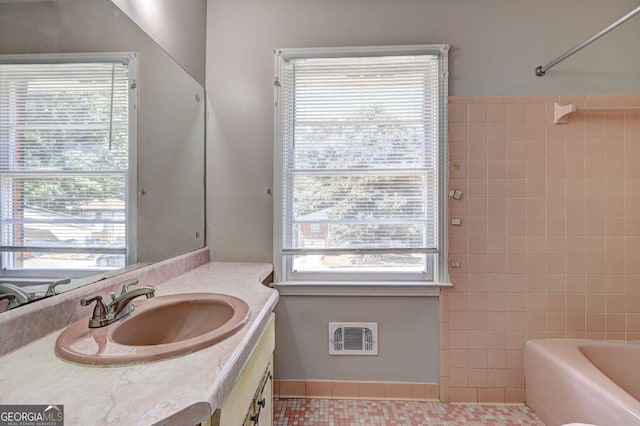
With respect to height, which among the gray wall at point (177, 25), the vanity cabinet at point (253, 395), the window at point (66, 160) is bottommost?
the vanity cabinet at point (253, 395)

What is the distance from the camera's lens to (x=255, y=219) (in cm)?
183

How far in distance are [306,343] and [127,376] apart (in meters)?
1.33

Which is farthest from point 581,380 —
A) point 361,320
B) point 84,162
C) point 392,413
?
point 84,162

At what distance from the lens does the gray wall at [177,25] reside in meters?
1.28

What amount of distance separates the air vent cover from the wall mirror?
1.07 m

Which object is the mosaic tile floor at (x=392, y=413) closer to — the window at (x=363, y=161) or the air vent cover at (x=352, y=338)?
the air vent cover at (x=352, y=338)

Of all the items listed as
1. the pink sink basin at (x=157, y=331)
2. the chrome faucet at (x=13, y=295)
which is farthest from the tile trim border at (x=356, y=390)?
the chrome faucet at (x=13, y=295)

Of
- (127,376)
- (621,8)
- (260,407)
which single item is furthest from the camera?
(621,8)

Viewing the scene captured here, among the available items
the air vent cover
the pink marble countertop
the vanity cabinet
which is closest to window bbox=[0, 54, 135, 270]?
the pink marble countertop

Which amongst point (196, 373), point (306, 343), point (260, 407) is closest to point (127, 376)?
point (196, 373)

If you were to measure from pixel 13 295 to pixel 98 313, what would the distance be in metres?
0.20

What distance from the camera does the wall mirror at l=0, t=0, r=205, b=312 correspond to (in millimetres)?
776

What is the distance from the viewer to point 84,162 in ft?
3.26

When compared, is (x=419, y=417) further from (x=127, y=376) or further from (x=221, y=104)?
(x=221, y=104)
